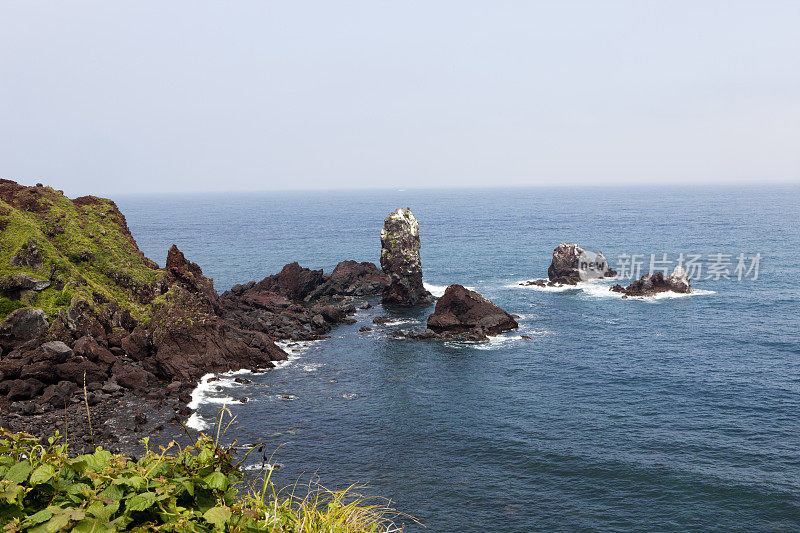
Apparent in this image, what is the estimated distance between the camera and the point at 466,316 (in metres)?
72.5

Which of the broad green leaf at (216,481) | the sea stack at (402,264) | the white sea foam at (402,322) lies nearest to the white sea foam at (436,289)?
the sea stack at (402,264)

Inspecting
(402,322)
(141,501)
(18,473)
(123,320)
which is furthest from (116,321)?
(141,501)

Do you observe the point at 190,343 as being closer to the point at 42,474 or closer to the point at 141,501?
the point at 42,474

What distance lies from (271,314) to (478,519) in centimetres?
5253

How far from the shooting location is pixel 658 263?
402 feet

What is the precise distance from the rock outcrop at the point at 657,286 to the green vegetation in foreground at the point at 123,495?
88983 mm

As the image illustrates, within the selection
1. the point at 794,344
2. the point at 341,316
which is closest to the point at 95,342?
the point at 341,316

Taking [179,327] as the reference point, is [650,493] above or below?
below

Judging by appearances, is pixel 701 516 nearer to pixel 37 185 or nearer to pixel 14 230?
pixel 14 230

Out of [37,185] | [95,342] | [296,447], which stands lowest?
[296,447]

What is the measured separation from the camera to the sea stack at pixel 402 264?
285 ft

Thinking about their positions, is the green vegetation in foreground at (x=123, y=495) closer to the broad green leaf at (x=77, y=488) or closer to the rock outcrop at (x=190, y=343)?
the broad green leaf at (x=77, y=488)

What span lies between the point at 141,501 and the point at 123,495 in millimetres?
462

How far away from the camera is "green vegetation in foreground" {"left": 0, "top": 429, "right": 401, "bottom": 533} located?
Answer: 715 cm
